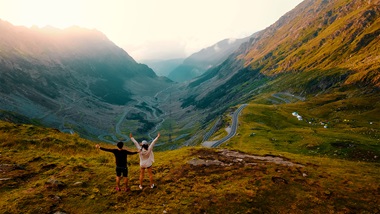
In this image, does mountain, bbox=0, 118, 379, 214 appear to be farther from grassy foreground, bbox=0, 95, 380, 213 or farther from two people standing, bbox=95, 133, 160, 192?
two people standing, bbox=95, 133, 160, 192

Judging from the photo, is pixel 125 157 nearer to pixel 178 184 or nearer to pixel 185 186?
pixel 178 184

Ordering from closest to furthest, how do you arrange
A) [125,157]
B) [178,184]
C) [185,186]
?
[125,157], [185,186], [178,184]

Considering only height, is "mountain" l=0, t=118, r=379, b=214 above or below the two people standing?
below

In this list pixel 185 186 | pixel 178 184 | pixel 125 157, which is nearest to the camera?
pixel 125 157

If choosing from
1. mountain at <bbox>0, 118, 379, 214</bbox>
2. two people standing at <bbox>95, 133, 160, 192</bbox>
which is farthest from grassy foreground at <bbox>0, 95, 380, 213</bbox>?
two people standing at <bbox>95, 133, 160, 192</bbox>

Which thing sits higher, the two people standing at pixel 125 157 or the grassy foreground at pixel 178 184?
the two people standing at pixel 125 157

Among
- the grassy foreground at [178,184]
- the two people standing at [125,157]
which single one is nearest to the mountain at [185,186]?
the grassy foreground at [178,184]

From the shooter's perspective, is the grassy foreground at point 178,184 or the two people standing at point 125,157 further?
the two people standing at point 125,157

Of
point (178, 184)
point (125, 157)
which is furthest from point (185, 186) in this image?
point (125, 157)

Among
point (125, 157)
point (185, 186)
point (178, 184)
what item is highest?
point (125, 157)

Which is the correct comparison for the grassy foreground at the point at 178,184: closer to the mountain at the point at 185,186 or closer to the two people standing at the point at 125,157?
the mountain at the point at 185,186

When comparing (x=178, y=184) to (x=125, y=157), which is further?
(x=178, y=184)

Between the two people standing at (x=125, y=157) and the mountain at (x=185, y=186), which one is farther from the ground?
the two people standing at (x=125, y=157)

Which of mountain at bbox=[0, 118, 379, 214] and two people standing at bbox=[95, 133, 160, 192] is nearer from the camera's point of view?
mountain at bbox=[0, 118, 379, 214]
